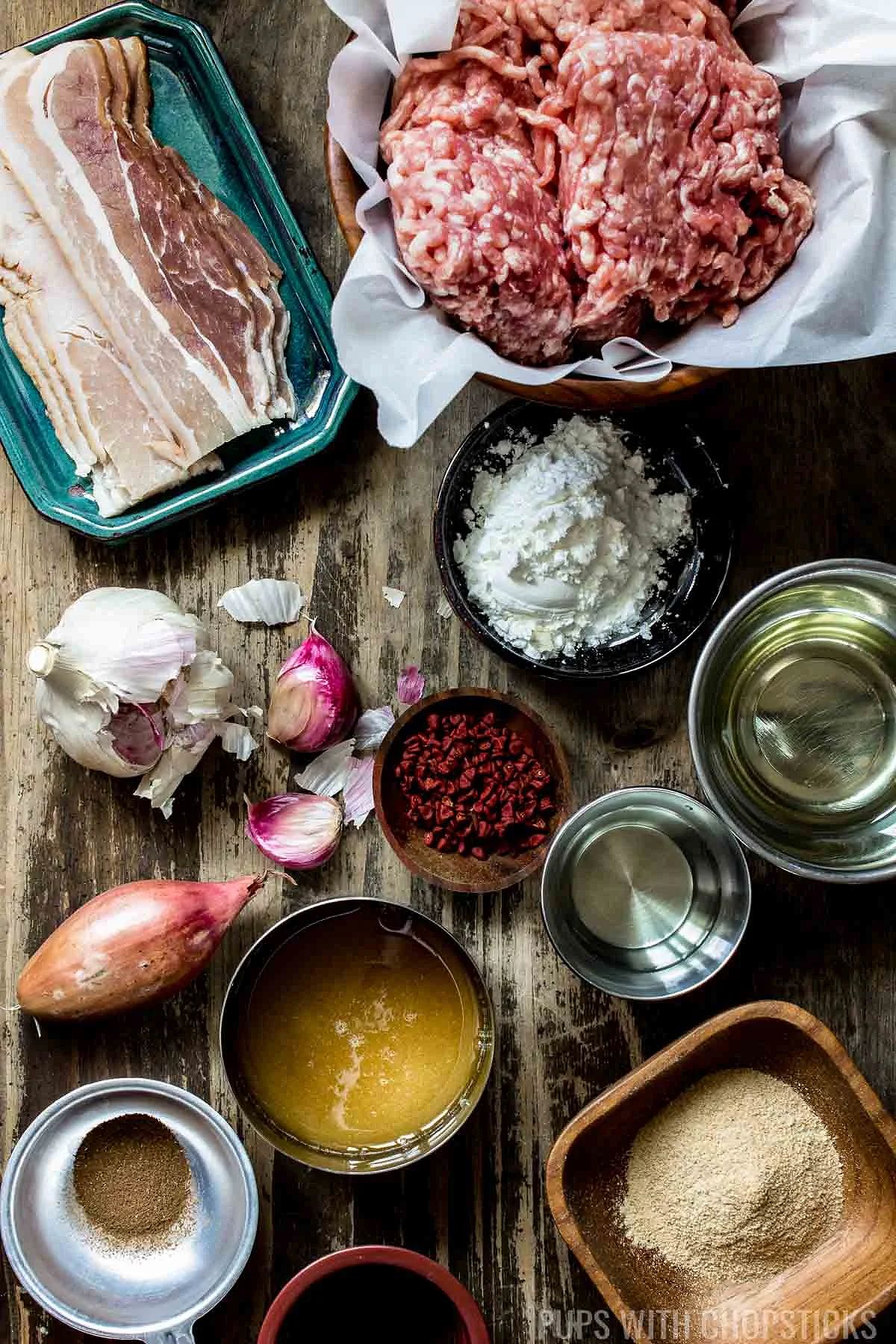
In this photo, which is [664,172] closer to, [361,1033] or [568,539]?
[568,539]

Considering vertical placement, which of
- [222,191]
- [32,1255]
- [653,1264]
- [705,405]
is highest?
[222,191]

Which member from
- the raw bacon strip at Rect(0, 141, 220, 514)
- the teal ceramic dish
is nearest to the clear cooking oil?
the teal ceramic dish

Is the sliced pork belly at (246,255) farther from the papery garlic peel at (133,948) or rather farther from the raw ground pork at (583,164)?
the papery garlic peel at (133,948)

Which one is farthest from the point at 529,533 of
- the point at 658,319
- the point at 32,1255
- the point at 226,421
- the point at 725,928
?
the point at 32,1255

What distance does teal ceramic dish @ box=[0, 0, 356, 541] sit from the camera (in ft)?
4.42

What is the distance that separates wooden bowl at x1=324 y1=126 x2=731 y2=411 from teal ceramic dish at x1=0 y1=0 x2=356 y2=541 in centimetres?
26

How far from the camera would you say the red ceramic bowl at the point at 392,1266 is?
126 cm

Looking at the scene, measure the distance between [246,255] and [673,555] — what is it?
629 millimetres

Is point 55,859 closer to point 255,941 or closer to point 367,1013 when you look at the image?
point 255,941

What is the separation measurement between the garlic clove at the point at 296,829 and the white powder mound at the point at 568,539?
31 cm

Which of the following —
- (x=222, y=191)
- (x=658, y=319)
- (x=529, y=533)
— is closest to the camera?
(x=658, y=319)

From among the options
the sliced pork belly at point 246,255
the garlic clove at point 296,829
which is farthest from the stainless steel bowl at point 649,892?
the sliced pork belly at point 246,255

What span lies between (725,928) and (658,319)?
704mm

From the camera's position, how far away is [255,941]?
4.50ft
